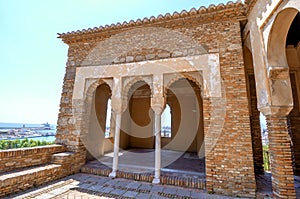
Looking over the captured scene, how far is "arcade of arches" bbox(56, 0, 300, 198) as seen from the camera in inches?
138

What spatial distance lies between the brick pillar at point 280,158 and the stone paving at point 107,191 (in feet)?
3.90

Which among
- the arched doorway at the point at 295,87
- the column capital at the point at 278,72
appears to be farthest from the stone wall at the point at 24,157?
the arched doorway at the point at 295,87

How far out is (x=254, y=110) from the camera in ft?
18.5

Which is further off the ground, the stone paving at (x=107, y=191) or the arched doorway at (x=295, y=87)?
the arched doorway at (x=295, y=87)

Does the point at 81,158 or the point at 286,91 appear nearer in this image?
the point at 286,91

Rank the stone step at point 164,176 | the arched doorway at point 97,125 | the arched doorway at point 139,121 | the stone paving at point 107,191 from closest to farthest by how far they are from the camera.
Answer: the stone paving at point 107,191, the stone step at point 164,176, the arched doorway at point 97,125, the arched doorway at point 139,121

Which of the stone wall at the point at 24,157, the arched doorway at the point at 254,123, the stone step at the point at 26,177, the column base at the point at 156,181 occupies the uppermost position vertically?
the arched doorway at the point at 254,123

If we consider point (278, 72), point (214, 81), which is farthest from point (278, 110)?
point (214, 81)

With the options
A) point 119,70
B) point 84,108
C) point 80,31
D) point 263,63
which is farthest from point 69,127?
point 263,63

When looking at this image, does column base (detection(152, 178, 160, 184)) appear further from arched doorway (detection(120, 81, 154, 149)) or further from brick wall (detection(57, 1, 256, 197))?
arched doorway (detection(120, 81, 154, 149))

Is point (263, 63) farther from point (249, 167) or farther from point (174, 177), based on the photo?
point (174, 177)

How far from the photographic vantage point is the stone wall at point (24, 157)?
4.05 metres

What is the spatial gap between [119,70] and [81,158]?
11.6 ft

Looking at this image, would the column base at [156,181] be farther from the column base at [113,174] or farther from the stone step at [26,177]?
the stone step at [26,177]
